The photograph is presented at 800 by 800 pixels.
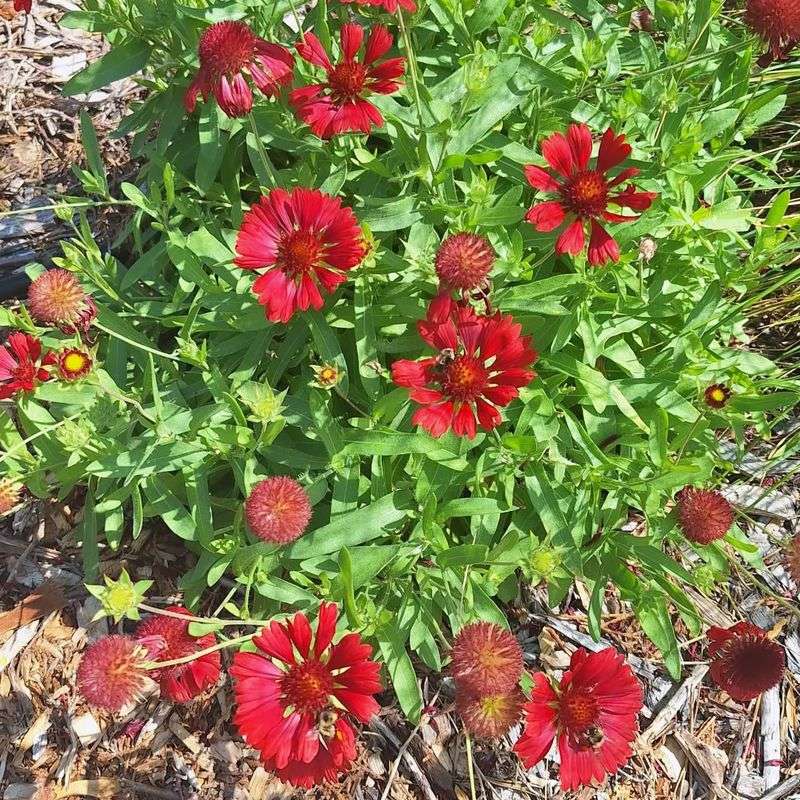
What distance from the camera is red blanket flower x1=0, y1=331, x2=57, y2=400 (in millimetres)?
2152

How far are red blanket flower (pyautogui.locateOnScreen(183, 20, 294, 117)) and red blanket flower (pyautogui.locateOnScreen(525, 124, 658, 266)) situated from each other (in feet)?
2.48

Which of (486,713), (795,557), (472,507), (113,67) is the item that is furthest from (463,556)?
(113,67)

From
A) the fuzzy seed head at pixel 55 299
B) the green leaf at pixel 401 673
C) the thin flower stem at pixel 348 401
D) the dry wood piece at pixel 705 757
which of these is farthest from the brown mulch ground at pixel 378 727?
the fuzzy seed head at pixel 55 299

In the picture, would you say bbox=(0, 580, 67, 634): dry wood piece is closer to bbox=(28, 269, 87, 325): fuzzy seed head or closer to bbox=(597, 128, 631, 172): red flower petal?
bbox=(28, 269, 87, 325): fuzzy seed head

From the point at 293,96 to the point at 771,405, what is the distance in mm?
1677

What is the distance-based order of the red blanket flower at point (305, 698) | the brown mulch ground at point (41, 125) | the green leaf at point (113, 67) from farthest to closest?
the brown mulch ground at point (41, 125) < the green leaf at point (113, 67) < the red blanket flower at point (305, 698)

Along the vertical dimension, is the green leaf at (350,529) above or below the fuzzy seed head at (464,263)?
below

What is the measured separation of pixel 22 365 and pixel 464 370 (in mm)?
1331

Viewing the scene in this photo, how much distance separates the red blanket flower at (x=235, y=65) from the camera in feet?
6.10

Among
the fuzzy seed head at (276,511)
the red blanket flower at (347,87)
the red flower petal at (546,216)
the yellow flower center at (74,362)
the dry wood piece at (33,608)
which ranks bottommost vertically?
the dry wood piece at (33,608)

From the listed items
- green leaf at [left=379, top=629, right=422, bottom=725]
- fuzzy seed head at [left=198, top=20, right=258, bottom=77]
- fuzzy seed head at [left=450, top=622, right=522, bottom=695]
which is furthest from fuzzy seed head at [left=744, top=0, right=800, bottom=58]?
green leaf at [left=379, top=629, right=422, bottom=725]

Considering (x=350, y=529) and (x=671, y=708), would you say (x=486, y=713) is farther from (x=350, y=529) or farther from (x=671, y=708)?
(x=671, y=708)

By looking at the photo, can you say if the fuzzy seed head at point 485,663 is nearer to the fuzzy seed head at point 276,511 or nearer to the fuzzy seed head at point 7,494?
the fuzzy seed head at point 276,511

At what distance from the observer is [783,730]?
252cm
